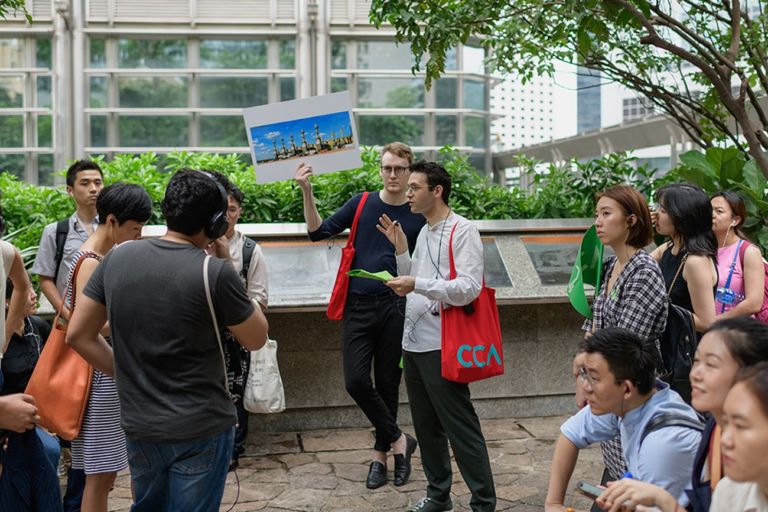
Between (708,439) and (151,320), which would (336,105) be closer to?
(151,320)

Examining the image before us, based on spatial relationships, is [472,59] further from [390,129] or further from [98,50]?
[98,50]

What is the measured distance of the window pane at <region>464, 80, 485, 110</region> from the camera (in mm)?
18891

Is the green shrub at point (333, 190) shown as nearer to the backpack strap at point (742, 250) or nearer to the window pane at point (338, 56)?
the backpack strap at point (742, 250)

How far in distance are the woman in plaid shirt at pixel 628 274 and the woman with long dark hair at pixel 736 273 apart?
94 centimetres

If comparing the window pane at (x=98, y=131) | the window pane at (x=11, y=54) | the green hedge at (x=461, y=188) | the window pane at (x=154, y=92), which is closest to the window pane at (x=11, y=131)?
the window pane at (x=11, y=54)

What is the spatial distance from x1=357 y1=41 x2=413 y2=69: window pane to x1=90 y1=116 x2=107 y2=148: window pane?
5283 mm

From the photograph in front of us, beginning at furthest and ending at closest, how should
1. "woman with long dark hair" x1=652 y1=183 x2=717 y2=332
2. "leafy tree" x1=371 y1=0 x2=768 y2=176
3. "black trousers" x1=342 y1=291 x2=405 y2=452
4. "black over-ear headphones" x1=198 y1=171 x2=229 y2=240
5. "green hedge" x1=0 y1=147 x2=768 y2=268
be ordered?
"green hedge" x1=0 y1=147 x2=768 y2=268
"black trousers" x1=342 y1=291 x2=405 y2=452
"leafy tree" x1=371 y1=0 x2=768 y2=176
"woman with long dark hair" x1=652 y1=183 x2=717 y2=332
"black over-ear headphones" x1=198 y1=171 x2=229 y2=240

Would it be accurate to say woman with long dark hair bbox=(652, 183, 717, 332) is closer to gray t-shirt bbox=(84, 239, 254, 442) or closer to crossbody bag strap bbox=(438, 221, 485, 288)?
crossbody bag strap bbox=(438, 221, 485, 288)

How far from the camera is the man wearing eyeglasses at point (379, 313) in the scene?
5.84 metres

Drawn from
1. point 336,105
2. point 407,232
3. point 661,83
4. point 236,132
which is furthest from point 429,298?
point 236,132

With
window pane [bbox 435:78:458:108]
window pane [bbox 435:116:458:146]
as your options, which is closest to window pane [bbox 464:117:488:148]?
window pane [bbox 435:116:458:146]

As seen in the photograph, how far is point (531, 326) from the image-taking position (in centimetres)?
762

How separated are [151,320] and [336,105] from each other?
3.04 m

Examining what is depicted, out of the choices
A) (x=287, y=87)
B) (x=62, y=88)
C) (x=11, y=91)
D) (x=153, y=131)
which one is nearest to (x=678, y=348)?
(x=287, y=87)
